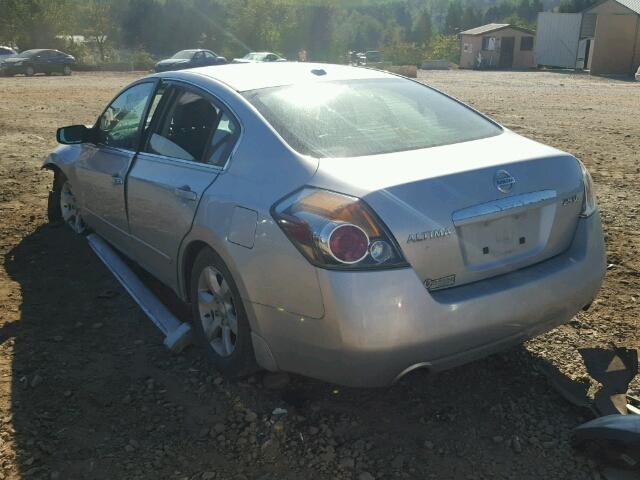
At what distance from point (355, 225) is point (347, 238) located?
0.06 m

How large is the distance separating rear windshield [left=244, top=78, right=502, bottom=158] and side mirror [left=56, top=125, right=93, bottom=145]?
6.92ft

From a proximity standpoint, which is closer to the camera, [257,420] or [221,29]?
[257,420]

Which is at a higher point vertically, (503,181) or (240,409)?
(503,181)

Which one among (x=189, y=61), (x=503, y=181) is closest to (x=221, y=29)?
(x=189, y=61)

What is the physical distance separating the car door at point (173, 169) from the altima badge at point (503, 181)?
1.33 m

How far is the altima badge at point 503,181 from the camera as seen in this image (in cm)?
300

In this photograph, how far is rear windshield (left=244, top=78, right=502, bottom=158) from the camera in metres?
3.32

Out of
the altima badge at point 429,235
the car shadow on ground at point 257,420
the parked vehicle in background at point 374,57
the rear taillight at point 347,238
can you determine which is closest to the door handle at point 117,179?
the car shadow on ground at point 257,420

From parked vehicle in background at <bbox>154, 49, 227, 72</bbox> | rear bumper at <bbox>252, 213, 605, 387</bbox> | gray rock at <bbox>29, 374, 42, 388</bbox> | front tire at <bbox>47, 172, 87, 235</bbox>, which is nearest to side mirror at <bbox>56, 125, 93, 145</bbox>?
front tire at <bbox>47, 172, 87, 235</bbox>

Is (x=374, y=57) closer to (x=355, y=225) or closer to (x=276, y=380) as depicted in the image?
(x=276, y=380)

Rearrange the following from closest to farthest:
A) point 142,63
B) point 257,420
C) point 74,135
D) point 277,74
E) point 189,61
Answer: point 257,420 → point 277,74 → point 74,135 → point 189,61 → point 142,63

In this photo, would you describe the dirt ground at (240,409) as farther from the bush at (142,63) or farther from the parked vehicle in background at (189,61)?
the bush at (142,63)

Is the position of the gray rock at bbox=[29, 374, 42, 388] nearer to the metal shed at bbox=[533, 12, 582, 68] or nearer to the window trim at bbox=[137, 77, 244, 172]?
the window trim at bbox=[137, 77, 244, 172]

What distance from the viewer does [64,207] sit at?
6.06m
